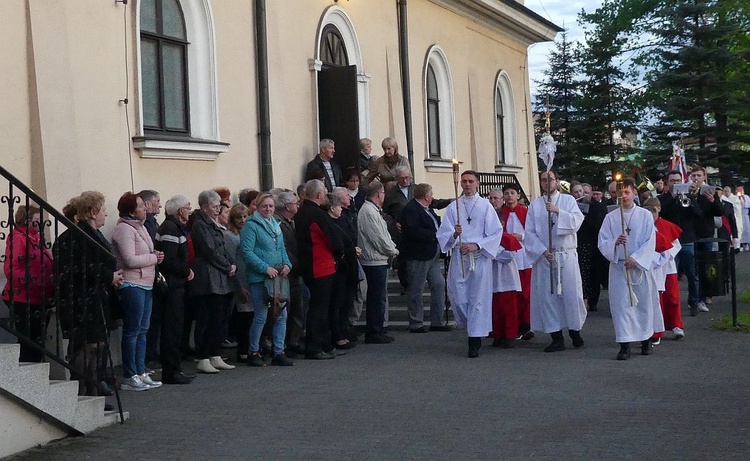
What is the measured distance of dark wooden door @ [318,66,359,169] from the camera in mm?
16781

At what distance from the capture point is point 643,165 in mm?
43531

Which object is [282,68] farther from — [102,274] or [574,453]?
[574,453]

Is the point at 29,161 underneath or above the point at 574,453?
above

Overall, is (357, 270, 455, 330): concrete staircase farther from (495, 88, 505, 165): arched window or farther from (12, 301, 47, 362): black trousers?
(495, 88, 505, 165): arched window

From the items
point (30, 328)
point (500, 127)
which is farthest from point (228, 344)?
point (500, 127)

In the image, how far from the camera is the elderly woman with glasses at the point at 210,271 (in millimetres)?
10703

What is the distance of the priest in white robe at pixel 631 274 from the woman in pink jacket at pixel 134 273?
482 centimetres

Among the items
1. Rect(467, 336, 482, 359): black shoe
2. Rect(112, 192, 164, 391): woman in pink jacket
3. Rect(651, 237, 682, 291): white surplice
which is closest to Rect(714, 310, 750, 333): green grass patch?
Rect(651, 237, 682, 291): white surplice

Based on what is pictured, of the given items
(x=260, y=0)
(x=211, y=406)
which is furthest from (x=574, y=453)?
(x=260, y=0)

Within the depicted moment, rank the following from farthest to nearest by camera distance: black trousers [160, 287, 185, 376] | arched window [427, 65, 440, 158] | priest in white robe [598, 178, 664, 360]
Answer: arched window [427, 65, 440, 158], priest in white robe [598, 178, 664, 360], black trousers [160, 287, 185, 376]

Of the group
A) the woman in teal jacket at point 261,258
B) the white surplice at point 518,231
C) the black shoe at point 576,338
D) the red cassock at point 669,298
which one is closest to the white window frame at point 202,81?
the woman in teal jacket at point 261,258

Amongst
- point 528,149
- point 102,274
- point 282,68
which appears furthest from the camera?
point 528,149

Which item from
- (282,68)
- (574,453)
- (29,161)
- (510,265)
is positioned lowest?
(574,453)

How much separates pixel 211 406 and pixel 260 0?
756cm
